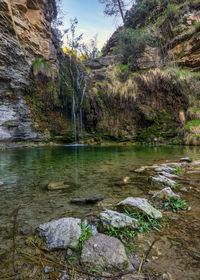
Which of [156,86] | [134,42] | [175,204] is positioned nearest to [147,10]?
[134,42]

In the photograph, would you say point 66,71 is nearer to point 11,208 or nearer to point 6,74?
point 6,74

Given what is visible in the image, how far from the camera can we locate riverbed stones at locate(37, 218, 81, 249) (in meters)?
1.01

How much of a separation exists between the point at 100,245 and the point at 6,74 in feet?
35.7

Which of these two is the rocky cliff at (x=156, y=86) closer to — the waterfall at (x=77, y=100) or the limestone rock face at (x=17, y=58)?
the waterfall at (x=77, y=100)

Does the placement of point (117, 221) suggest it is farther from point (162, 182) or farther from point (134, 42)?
point (134, 42)

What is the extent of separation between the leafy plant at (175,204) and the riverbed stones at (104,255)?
2.80ft

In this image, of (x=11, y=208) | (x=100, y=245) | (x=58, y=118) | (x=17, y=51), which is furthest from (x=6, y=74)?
(x=100, y=245)

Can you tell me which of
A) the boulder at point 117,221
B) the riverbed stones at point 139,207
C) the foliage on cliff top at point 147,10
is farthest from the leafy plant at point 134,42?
the boulder at point 117,221

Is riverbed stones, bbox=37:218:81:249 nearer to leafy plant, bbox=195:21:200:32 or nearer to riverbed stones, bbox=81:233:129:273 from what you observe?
riverbed stones, bbox=81:233:129:273

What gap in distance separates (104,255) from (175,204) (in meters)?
1.03

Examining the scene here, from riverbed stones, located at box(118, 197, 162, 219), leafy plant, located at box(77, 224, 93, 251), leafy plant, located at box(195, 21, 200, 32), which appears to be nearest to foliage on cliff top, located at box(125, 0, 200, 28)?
leafy plant, located at box(195, 21, 200, 32)

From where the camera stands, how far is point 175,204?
156 cm

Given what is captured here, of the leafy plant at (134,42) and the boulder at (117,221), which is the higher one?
the leafy plant at (134,42)

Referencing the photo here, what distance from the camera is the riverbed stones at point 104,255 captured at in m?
0.83
